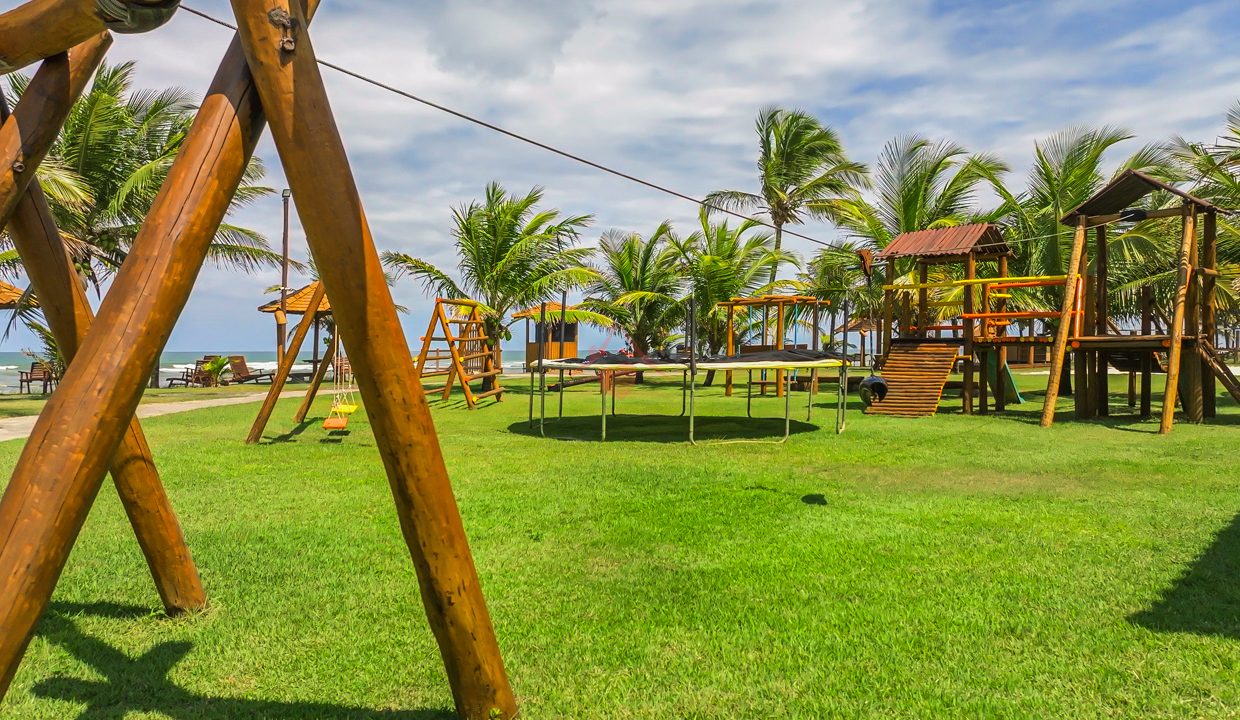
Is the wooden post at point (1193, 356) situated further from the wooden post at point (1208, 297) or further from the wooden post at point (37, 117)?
the wooden post at point (37, 117)

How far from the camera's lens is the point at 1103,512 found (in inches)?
221

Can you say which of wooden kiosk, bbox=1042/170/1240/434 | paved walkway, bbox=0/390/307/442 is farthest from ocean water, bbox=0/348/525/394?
wooden kiosk, bbox=1042/170/1240/434

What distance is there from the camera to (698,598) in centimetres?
383

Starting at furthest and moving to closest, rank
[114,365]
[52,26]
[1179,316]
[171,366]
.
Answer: [171,366], [1179,316], [52,26], [114,365]

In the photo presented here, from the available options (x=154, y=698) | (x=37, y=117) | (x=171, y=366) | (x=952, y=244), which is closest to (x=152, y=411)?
(x=37, y=117)

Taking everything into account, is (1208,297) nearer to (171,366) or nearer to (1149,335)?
(1149,335)

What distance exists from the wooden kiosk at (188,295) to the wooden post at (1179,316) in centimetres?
1100

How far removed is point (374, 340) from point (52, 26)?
5.02ft

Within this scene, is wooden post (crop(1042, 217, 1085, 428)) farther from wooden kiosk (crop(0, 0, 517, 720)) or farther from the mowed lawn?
wooden kiosk (crop(0, 0, 517, 720))

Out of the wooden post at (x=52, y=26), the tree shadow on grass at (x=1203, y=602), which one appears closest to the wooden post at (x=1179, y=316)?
the tree shadow on grass at (x=1203, y=602)

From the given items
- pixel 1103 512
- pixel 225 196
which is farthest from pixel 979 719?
pixel 1103 512

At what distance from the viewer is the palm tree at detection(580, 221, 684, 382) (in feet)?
80.5

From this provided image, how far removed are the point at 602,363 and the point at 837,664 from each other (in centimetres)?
738

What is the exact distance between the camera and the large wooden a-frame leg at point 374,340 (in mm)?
2166
